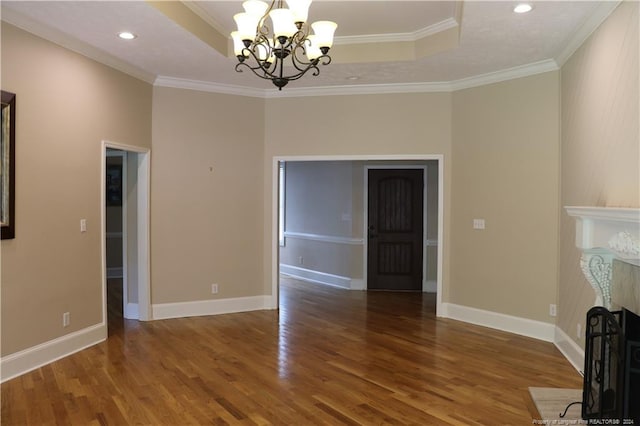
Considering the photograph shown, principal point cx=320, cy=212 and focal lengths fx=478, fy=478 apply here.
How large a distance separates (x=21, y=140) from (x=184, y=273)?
2.43m

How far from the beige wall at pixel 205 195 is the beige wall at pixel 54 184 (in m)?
0.77

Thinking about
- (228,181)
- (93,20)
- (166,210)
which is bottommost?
(166,210)

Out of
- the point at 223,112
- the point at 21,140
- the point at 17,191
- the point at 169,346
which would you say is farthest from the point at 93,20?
the point at 169,346

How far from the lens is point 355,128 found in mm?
5859

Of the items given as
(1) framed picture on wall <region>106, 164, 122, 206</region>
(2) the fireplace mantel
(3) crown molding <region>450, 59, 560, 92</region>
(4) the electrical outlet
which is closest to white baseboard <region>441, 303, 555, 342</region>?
(4) the electrical outlet

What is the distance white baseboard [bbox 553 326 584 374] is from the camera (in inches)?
155

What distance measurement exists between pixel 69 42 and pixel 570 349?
5.13 metres

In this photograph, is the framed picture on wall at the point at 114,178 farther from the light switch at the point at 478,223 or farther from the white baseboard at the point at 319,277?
the light switch at the point at 478,223

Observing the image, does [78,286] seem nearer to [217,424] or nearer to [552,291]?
[217,424]

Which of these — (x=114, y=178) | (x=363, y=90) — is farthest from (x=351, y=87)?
(x=114, y=178)

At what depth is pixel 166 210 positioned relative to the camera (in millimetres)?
5551

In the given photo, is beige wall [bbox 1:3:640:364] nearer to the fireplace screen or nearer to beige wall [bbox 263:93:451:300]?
beige wall [bbox 263:93:451:300]

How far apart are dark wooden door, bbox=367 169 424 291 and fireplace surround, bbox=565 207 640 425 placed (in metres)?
4.30

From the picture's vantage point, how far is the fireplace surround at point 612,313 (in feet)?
8.31
